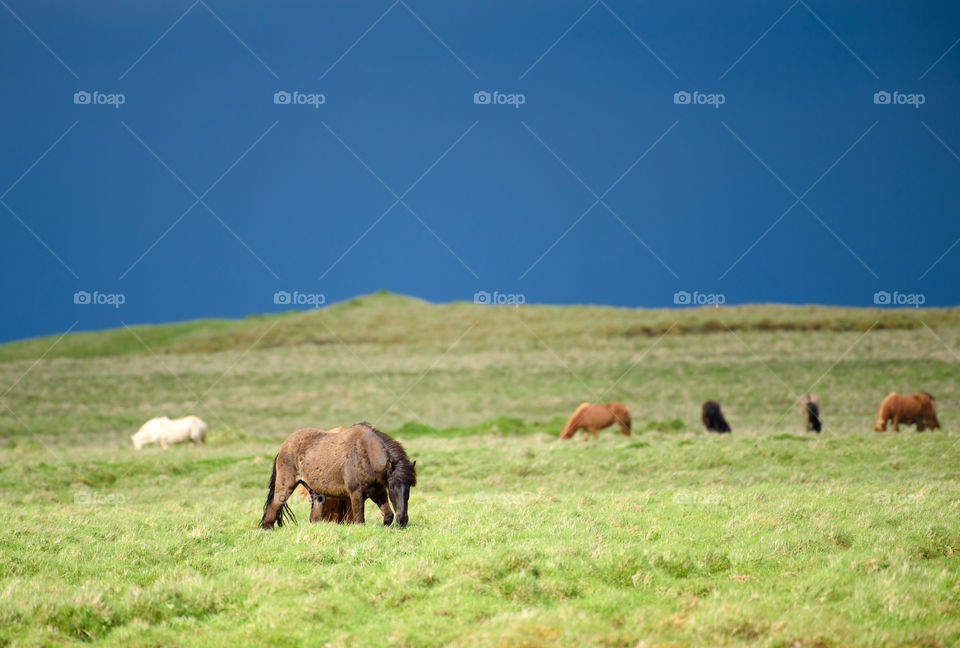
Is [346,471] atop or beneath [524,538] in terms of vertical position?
atop

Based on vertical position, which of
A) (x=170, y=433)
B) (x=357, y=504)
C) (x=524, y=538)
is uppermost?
(x=170, y=433)

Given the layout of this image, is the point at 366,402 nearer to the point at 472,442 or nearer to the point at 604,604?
the point at 472,442

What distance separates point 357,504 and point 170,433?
26.9 metres

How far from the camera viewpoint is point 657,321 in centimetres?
8644

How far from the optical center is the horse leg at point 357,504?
1292 cm

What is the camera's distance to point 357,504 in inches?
512

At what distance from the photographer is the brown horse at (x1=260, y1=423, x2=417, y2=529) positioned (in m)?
12.9

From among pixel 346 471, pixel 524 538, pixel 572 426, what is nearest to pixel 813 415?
pixel 572 426

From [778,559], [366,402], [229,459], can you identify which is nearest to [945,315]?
[366,402]

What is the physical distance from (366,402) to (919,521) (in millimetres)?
49075

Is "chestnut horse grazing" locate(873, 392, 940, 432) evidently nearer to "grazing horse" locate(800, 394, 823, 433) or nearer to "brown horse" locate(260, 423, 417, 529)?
"grazing horse" locate(800, 394, 823, 433)

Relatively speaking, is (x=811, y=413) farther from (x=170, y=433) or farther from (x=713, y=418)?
(x=170, y=433)

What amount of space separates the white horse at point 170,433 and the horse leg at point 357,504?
26292mm

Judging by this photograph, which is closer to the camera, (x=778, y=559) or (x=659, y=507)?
(x=778, y=559)
